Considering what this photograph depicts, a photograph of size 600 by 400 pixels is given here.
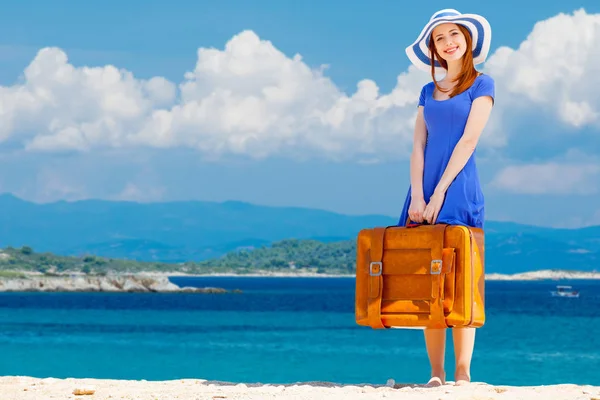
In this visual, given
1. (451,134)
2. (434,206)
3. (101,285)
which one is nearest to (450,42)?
(451,134)

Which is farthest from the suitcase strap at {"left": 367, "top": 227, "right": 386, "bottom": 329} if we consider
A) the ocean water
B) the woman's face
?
the ocean water

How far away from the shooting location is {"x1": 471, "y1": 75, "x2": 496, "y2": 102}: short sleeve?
299 inches

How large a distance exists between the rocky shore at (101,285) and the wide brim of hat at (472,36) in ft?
363

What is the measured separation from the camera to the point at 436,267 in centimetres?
713

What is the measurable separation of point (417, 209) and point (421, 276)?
0.57 metres

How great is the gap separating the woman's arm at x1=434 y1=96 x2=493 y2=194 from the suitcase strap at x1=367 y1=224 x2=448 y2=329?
42cm

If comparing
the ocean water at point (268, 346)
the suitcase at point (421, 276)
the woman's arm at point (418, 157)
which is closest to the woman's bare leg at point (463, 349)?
the suitcase at point (421, 276)

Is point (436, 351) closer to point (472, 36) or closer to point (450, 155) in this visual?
point (450, 155)

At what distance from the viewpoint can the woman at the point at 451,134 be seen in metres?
7.55

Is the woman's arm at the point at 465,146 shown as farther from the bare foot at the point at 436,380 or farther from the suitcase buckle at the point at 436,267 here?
the bare foot at the point at 436,380

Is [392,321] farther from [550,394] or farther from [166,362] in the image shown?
[166,362]

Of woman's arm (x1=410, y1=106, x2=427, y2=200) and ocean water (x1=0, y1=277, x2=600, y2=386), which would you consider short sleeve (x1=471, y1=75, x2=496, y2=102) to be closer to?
woman's arm (x1=410, y1=106, x2=427, y2=200)

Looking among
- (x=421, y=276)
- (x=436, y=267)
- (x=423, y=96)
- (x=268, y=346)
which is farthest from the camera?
(x=268, y=346)

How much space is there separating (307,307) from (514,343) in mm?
39539
